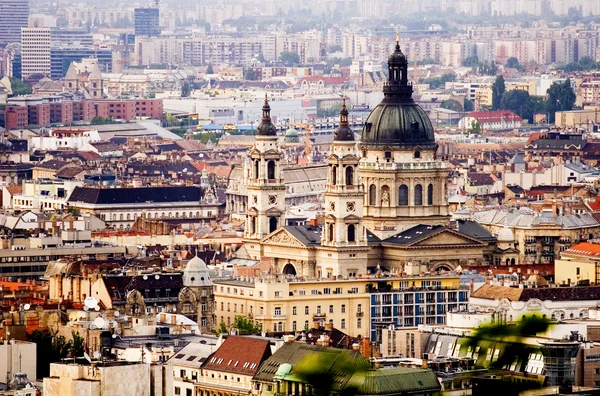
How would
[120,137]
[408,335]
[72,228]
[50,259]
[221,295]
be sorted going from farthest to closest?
[120,137]
[72,228]
[50,259]
[221,295]
[408,335]

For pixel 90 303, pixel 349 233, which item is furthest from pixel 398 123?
pixel 90 303

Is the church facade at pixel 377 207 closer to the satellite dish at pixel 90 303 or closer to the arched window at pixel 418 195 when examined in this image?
the arched window at pixel 418 195

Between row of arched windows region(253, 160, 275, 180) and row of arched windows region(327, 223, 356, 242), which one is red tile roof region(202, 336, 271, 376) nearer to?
row of arched windows region(327, 223, 356, 242)

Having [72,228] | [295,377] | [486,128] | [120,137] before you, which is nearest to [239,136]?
[120,137]

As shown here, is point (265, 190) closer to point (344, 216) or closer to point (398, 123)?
point (398, 123)

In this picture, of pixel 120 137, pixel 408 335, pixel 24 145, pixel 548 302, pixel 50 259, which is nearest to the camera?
pixel 408 335

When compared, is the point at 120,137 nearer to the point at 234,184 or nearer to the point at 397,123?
the point at 234,184
